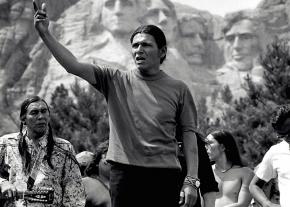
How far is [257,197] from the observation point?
4496 mm

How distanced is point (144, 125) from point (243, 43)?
6918 centimetres

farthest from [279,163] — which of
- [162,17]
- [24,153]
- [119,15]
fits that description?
[162,17]

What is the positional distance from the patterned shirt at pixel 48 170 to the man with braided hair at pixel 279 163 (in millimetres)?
1302

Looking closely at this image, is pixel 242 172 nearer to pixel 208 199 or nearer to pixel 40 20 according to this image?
pixel 208 199

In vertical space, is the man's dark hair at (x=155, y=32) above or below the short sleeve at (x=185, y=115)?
above

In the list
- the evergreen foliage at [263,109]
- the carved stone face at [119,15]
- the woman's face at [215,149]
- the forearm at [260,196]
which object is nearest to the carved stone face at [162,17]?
the carved stone face at [119,15]

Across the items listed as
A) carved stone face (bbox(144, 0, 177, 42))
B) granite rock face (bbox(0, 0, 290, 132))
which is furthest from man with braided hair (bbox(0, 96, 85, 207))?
carved stone face (bbox(144, 0, 177, 42))

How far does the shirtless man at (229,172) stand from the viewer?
541 cm

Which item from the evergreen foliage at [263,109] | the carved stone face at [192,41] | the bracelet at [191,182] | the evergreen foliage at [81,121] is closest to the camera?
the bracelet at [191,182]

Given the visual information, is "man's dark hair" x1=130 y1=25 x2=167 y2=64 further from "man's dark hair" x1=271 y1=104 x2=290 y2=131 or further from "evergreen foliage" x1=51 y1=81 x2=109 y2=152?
"evergreen foliage" x1=51 y1=81 x2=109 y2=152

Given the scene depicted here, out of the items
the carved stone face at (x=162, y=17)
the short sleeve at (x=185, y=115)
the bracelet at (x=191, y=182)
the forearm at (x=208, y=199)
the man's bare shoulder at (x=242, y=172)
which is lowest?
the man's bare shoulder at (x=242, y=172)

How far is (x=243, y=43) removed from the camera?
233 feet

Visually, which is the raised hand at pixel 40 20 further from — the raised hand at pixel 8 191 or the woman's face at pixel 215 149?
the woman's face at pixel 215 149

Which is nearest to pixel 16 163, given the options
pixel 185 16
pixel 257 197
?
pixel 257 197
